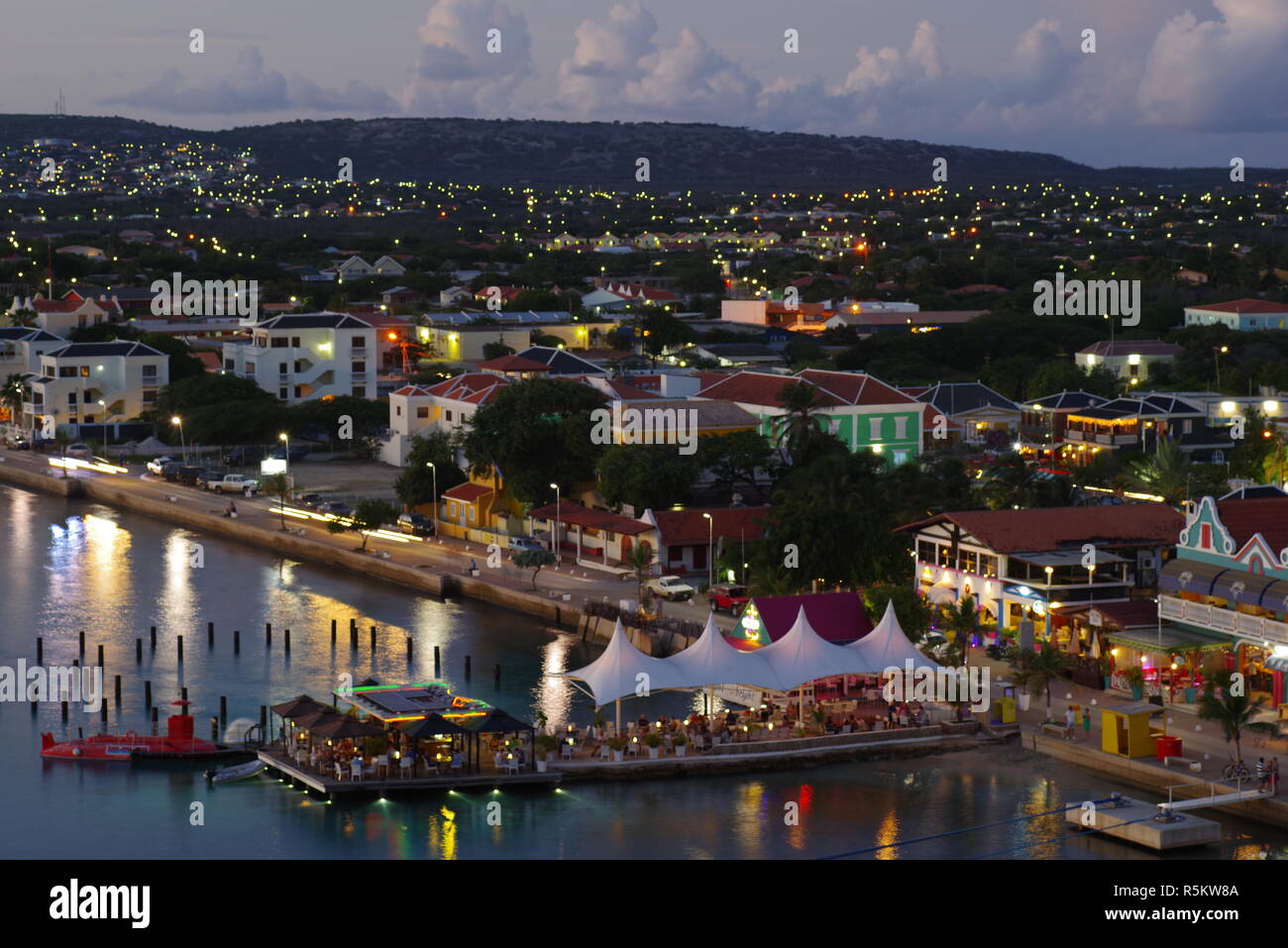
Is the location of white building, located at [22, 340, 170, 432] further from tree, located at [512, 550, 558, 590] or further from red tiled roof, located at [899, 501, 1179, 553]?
red tiled roof, located at [899, 501, 1179, 553]

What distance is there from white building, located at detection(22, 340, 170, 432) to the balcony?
53853 mm

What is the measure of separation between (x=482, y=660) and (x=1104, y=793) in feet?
51.2

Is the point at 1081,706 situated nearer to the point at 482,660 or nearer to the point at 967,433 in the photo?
the point at 482,660

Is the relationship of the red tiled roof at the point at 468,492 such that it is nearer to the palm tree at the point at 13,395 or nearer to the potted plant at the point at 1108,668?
the potted plant at the point at 1108,668

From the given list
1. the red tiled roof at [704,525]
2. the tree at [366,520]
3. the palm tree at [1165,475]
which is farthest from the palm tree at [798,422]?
the tree at [366,520]

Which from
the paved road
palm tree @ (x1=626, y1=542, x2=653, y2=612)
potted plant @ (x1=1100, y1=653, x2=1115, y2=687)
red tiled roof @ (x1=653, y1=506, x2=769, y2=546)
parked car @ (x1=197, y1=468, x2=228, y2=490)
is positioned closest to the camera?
potted plant @ (x1=1100, y1=653, x2=1115, y2=687)

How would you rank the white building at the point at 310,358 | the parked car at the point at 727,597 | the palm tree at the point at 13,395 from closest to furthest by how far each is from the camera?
1. the parked car at the point at 727,597
2. the palm tree at the point at 13,395
3. the white building at the point at 310,358

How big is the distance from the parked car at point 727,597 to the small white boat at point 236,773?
43.8 ft

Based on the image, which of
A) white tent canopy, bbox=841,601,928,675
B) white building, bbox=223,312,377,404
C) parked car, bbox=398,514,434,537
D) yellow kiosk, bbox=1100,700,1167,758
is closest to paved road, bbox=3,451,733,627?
parked car, bbox=398,514,434,537

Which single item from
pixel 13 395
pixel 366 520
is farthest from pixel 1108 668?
pixel 13 395

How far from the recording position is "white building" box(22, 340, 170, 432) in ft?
265

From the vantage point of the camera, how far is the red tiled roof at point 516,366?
74250 mm

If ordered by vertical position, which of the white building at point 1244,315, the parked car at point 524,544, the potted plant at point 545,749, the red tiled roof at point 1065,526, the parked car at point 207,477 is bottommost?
the potted plant at point 545,749

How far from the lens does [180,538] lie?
60.2 metres
